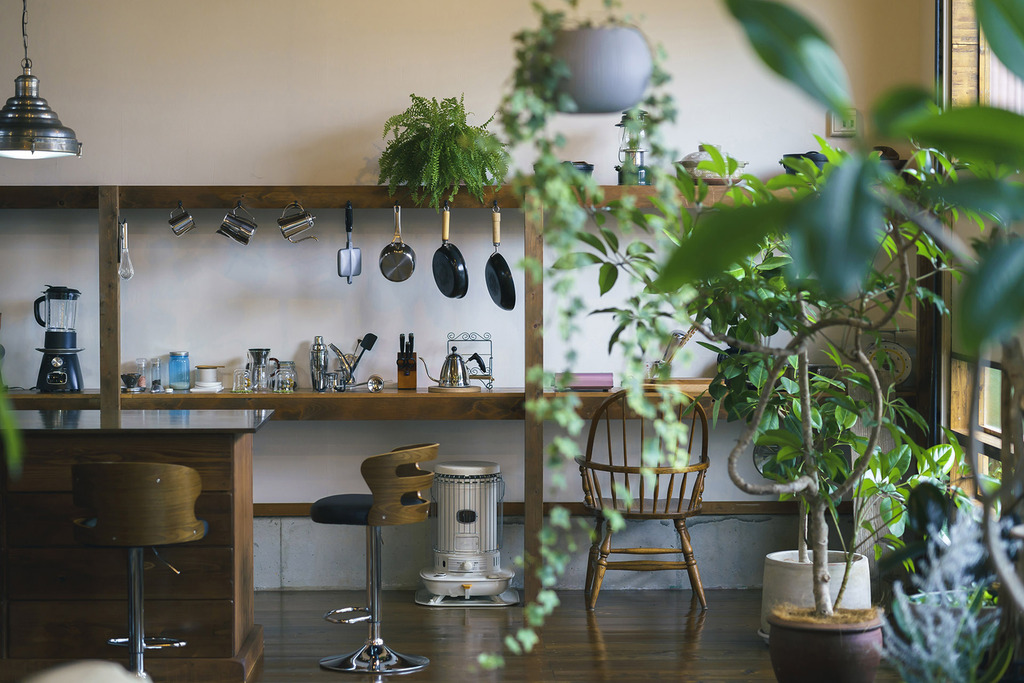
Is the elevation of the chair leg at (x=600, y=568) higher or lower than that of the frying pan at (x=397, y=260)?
lower

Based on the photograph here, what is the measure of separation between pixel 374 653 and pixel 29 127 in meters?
2.42

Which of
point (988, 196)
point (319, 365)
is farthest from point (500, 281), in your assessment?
point (988, 196)

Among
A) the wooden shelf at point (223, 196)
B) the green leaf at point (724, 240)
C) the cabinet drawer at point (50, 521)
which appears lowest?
the cabinet drawer at point (50, 521)

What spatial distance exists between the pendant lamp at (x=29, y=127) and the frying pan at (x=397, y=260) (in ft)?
5.05

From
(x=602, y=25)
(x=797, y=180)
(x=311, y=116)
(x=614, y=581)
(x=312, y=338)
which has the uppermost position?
(x=311, y=116)

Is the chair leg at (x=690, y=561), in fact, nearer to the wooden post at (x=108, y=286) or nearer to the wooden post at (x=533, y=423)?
the wooden post at (x=533, y=423)

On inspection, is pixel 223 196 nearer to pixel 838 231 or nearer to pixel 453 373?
pixel 453 373

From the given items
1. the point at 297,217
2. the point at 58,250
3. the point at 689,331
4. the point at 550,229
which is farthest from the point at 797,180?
the point at 58,250

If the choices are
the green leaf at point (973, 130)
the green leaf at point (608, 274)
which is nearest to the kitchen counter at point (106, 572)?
the green leaf at point (608, 274)

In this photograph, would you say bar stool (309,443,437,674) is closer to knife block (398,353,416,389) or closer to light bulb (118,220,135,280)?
knife block (398,353,416,389)

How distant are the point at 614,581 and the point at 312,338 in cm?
203

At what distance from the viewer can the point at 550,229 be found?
172 centimetres

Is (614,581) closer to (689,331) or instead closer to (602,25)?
(689,331)

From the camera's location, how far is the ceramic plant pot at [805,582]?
138 inches
